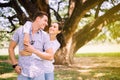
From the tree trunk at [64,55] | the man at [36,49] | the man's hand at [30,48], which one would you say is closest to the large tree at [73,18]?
the tree trunk at [64,55]

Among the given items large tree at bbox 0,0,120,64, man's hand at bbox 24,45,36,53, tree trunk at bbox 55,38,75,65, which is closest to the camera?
man's hand at bbox 24,45,36,53

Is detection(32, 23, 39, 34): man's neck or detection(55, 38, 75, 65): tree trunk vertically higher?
detection(32, 23, 39, 34): man's neck

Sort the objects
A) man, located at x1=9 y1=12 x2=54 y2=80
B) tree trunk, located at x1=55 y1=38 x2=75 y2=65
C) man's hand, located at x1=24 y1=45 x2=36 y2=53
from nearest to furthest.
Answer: man's hand, located at x1=24 y1=45 x2=36 y2=53 → man, located at x1=9 y1=12 x2=54 y2=80 → tree trunk, located at x1=55 y1=38 x2=75 y2=65

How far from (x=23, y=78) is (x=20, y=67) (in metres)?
0.10

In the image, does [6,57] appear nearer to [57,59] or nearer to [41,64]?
[57,59]

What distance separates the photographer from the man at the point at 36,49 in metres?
2.70

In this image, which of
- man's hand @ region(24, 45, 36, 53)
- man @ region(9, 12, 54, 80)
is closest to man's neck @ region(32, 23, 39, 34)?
man @ region(9, 12, 54, 80)

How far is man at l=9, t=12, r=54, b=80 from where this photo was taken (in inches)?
A: 106

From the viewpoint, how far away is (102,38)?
1376cm

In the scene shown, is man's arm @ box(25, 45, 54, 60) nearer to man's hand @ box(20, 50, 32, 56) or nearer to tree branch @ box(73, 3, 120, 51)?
man's hand @ box(20, 50, 32, 56)

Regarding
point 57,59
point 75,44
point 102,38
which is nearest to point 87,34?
point 75,44

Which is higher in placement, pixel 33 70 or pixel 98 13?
pixel 98 13

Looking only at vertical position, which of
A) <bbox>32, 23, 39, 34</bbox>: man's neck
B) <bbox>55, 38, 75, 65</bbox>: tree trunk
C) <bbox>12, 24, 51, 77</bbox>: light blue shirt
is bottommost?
<bbox>55, 38, 75, 65</bbox>: tree trunk

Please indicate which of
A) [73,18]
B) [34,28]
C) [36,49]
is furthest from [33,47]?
[73,18]
